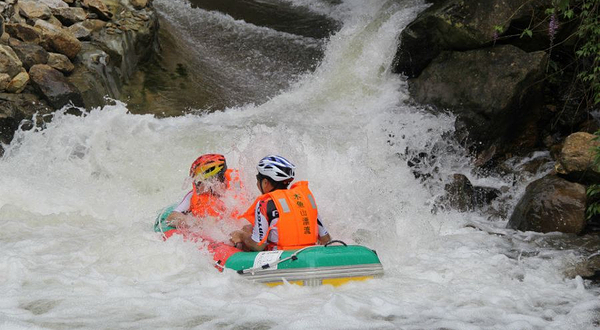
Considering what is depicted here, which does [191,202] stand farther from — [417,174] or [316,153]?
[417,174]

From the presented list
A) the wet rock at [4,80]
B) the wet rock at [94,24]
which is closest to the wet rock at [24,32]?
the wet rock at [4,80]

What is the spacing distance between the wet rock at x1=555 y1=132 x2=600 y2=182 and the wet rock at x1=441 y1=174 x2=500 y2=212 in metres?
1.16

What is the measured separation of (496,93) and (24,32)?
22.5ft

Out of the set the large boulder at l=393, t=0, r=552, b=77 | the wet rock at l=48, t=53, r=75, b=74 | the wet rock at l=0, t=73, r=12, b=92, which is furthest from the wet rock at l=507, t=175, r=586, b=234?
the wet rock at l=0, t=73, r=12, b=92

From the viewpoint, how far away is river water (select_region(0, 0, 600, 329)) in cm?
436

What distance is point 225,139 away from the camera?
8938 mm

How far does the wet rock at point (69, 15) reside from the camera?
31.9 feet

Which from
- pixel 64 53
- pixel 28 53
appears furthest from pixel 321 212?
pixel 64 53

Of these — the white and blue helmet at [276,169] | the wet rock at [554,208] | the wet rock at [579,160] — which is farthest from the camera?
the wet rock at [579,160]

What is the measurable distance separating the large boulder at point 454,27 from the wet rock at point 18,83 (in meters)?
5.93

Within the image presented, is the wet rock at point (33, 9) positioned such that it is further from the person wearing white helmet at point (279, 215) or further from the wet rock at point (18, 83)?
the person wearing white helmet at point (279, 215)

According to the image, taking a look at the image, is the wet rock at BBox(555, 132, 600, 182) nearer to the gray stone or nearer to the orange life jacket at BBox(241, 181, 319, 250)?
the orange life jacket at BBox(241, 181, 319, 250)

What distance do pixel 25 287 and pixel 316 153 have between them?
4454 mm

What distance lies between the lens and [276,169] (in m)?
5.31
